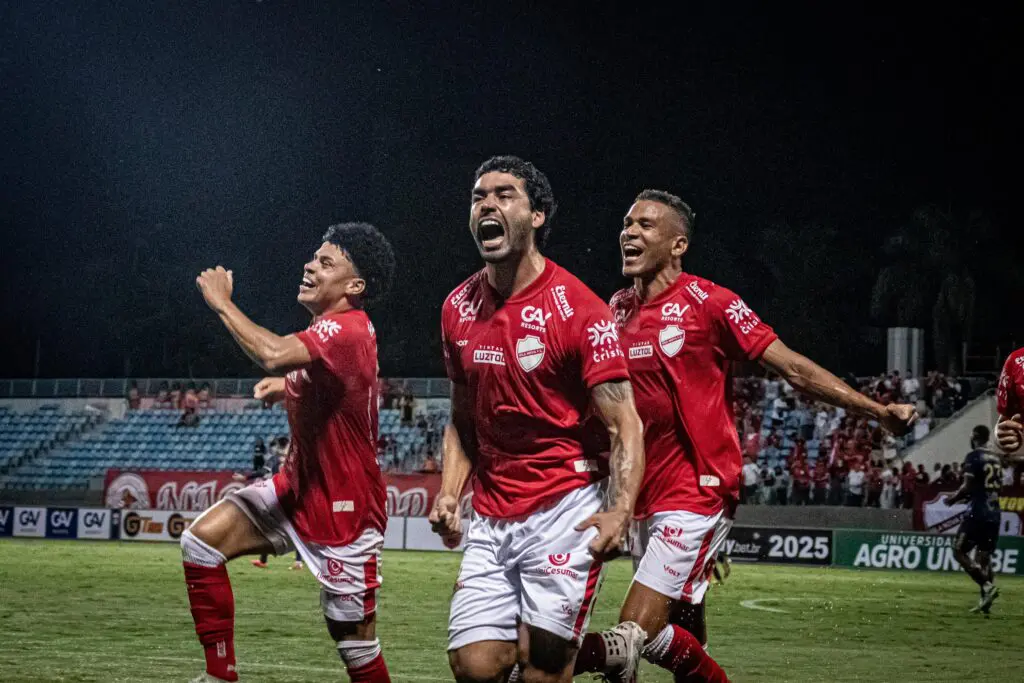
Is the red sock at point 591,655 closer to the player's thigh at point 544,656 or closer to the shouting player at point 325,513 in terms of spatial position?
the player's thigh at point 544,656

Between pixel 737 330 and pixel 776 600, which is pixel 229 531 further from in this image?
pixel 776 600

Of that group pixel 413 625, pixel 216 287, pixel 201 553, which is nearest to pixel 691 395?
pixel 216 287

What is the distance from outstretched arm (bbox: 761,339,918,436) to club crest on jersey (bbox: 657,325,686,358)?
1.57 ft

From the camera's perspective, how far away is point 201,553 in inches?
324

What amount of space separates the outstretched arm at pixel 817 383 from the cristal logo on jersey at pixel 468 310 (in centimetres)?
205

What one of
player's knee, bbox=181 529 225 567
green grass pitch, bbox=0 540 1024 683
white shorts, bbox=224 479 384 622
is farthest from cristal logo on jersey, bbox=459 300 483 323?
green grass pitch, bbox=0 540 1024 683

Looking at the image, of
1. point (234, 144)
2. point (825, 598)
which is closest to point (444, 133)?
point (234, 144)

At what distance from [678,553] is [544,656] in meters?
1.87

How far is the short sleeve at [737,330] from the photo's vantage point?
320 inches

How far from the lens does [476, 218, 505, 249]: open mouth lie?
6.58 metres

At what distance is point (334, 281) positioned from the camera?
28.3 feet

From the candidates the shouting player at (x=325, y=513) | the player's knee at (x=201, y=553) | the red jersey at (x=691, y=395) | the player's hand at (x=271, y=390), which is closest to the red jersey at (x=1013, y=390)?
the red jersey at (x=691, y=395)

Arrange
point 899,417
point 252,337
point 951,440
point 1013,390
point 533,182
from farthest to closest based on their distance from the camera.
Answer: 1. point 951,440
2. point 1013,390
3. point 899,417
4. point 252,337
5. point 533,182

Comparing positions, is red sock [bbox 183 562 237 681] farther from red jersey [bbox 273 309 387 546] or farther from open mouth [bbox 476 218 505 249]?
open mouth [bbox 476 218 505 249]
